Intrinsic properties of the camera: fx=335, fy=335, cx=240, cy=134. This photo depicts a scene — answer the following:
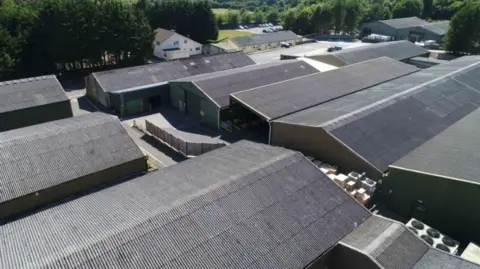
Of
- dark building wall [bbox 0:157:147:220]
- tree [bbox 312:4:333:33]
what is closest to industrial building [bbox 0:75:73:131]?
dark building wall [bbox 0:157:147:220]

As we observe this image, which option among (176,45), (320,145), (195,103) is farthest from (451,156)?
(176,45)

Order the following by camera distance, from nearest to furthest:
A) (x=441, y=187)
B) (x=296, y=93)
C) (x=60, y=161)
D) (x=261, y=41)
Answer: (x=441, y=187), (x=60, y=161), (x=296, y=93), (x=261, y=41)

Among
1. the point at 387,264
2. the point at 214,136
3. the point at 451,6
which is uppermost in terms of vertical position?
the point at 451,6

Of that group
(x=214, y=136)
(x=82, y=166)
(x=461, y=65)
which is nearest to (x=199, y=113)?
(x=214, y=136)

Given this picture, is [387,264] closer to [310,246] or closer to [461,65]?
[310,246]

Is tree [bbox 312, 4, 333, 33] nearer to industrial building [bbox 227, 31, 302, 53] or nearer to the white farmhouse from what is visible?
industrial building [bbox 227, 31, 302, 53]

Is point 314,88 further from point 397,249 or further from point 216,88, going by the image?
point 397,249
